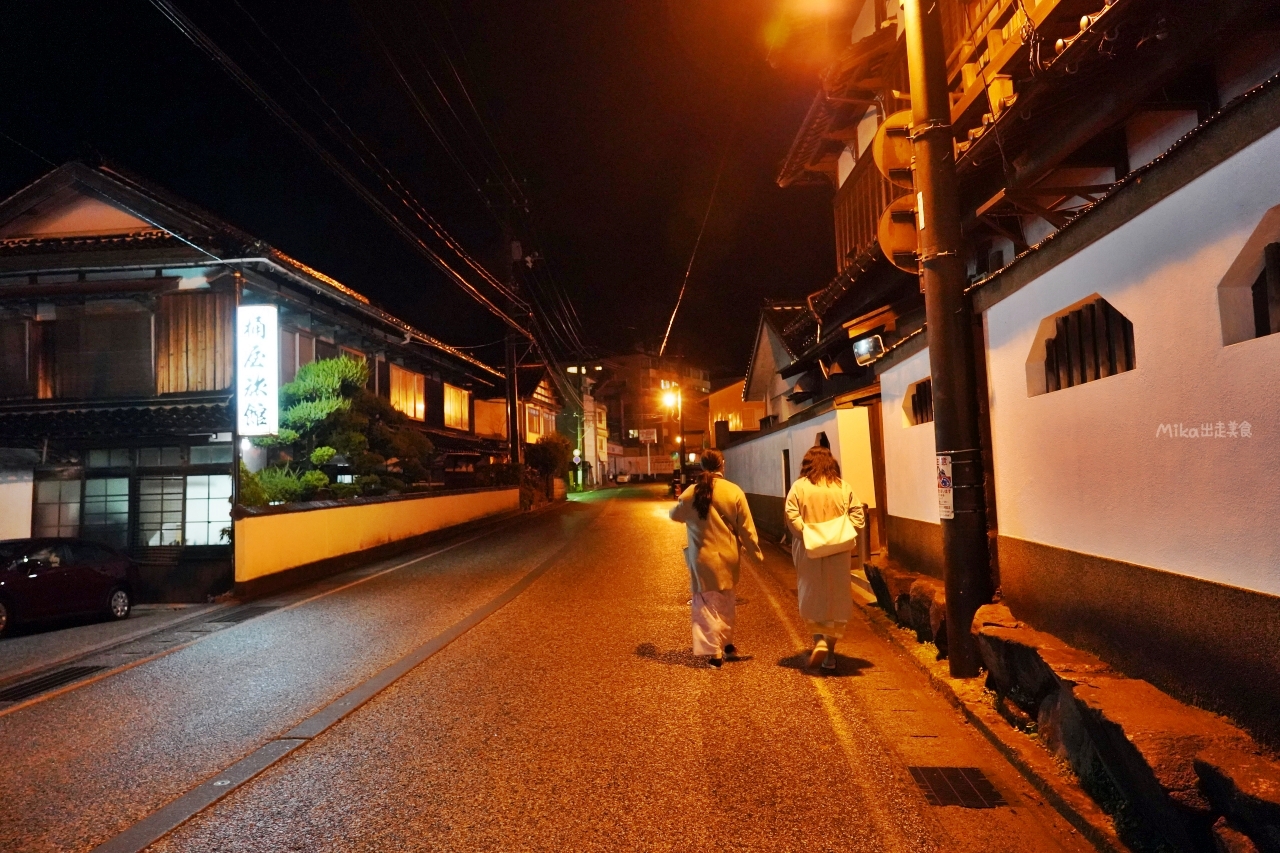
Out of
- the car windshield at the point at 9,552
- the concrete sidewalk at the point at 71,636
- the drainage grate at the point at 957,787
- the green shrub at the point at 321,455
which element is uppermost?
the green shrub at the point at 321,455

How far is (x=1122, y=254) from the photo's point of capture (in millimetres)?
4578

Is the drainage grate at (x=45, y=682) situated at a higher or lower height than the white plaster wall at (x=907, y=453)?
lower

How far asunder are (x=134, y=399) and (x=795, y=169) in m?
15.8

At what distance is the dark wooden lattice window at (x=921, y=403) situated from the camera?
29.5 ft

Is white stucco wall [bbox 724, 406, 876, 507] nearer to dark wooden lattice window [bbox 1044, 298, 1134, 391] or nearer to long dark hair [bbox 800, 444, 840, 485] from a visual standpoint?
long dark hair [bbox 800, 444, 840, 485]

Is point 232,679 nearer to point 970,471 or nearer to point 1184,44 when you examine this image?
point 970,471

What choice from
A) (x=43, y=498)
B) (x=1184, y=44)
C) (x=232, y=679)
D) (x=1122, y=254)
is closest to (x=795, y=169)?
(x=1184, y=44)

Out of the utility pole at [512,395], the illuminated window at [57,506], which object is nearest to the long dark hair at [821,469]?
the illuminated window at [57,506]

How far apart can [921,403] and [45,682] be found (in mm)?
9872

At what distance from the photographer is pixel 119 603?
12.2m

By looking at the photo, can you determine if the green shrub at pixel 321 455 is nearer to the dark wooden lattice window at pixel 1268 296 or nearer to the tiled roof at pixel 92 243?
the tiled roof at pixel 92 243

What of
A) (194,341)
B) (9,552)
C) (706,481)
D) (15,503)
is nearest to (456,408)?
(194,341)

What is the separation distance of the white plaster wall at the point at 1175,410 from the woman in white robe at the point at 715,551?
2.60m

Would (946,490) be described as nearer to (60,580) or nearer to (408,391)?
(60,580)
